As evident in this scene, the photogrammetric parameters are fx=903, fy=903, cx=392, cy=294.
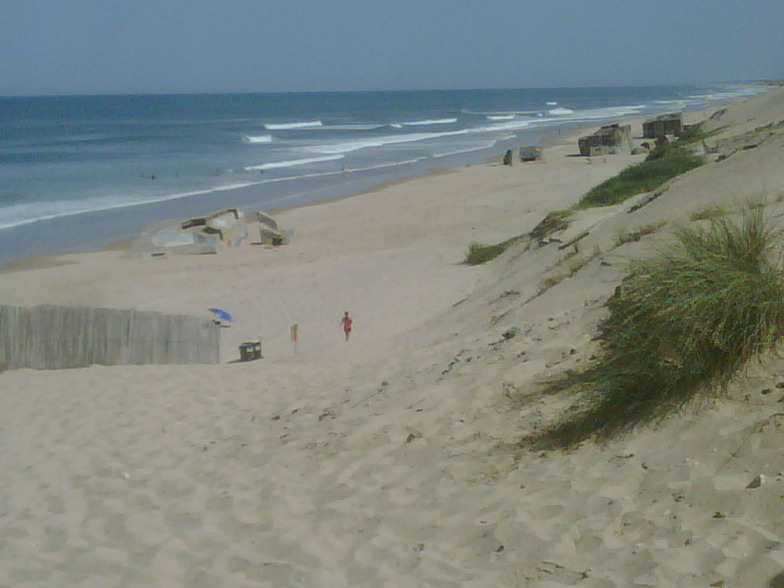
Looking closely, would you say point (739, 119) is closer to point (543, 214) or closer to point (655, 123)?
point (655, 123)

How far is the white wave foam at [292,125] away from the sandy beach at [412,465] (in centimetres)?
7421

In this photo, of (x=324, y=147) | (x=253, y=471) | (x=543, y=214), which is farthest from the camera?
(x=324, y=147)

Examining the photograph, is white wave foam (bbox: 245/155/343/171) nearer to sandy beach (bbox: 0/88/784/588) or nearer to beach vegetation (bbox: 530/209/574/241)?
beach vegetation (bbox: 530/209/574/241)

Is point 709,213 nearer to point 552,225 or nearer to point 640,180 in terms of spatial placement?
point 552,225

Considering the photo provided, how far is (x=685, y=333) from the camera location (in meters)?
4.78

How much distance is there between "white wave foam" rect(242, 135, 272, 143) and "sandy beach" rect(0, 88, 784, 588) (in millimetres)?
54276

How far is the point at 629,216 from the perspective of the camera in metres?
10.4

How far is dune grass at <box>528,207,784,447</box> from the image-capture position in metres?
4.74

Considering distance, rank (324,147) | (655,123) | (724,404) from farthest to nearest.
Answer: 1. (324,147)
2. (655,123)
3. (724,404)

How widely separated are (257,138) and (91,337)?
59109 millimetres

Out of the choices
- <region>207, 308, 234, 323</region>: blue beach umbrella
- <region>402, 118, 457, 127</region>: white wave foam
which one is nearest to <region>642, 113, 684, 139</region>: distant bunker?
<region>207, 308, 234, 323</region>: blue beach umbrella

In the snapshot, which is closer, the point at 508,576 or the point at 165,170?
the point at 508,576

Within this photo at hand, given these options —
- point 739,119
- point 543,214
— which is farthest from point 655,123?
point 543,214

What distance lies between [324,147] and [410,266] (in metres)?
41.7
